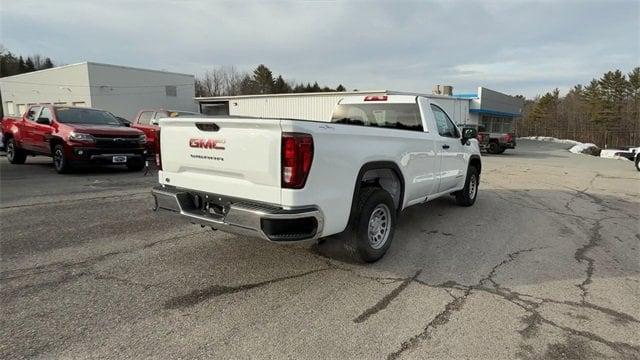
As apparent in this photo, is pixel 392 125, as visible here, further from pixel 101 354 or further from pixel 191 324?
pixel 101 354

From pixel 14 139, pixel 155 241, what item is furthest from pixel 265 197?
pixel 14 139

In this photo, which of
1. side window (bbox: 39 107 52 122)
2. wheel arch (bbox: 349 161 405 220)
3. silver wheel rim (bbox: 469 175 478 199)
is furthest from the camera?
side window (bbox: 39 107 52 122)

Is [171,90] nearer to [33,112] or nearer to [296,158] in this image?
[33,112]

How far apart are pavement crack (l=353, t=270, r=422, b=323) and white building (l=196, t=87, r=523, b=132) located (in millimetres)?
25997

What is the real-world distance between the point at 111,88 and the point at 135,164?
103 feet

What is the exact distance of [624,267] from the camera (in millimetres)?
4961

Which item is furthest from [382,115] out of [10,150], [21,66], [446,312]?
[21,66]

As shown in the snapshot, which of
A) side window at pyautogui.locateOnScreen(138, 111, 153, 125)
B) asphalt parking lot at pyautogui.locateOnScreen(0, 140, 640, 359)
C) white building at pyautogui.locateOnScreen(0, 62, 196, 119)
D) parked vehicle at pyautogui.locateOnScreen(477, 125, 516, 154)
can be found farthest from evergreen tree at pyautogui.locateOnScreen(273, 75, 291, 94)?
asphalt parking lot at pyautogui.locateOnScreen(0, 140, 640, 359)

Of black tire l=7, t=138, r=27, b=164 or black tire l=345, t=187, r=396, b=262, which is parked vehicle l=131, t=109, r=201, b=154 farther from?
black tire l=345, t=187, r=396, b=262

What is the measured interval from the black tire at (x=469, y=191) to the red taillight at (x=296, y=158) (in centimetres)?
486

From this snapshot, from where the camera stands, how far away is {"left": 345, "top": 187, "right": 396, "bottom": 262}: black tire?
14.3ft

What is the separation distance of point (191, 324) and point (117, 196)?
18.5ft

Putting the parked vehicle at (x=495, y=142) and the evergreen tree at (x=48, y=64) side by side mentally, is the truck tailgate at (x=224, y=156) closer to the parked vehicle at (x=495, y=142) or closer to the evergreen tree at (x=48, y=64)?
the parked vehicle at (x=495, y=142)

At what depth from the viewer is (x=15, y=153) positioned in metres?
13.1
